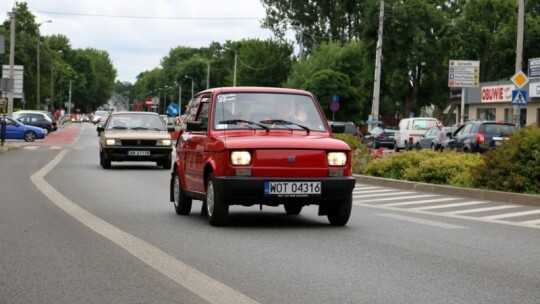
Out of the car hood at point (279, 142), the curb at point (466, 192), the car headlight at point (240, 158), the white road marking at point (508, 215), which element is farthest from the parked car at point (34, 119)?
the car headlight at point (240, 158)

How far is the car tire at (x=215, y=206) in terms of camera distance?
11.6 meters

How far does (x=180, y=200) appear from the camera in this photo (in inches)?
534

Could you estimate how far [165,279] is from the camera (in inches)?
300

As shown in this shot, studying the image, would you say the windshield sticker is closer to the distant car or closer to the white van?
the white van

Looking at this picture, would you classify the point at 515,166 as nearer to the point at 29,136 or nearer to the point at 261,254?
the point at 261,254

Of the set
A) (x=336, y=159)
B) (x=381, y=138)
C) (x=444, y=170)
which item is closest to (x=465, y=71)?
(x=381, y=138)

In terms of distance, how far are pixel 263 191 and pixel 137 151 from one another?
1644 centimetres

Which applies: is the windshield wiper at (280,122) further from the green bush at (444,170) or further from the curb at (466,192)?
the green bush at (444,170)

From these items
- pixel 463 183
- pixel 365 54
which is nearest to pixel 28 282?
pixel 463 183

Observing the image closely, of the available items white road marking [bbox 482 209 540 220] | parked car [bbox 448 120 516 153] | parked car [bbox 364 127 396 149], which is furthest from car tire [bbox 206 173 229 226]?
parked car [bbox 364 127 396 149]

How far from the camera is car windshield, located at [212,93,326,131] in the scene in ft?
40.9

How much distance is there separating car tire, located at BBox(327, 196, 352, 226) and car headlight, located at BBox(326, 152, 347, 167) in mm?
473

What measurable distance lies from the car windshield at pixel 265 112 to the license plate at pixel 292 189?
111 cm

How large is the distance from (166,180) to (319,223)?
1058cm
